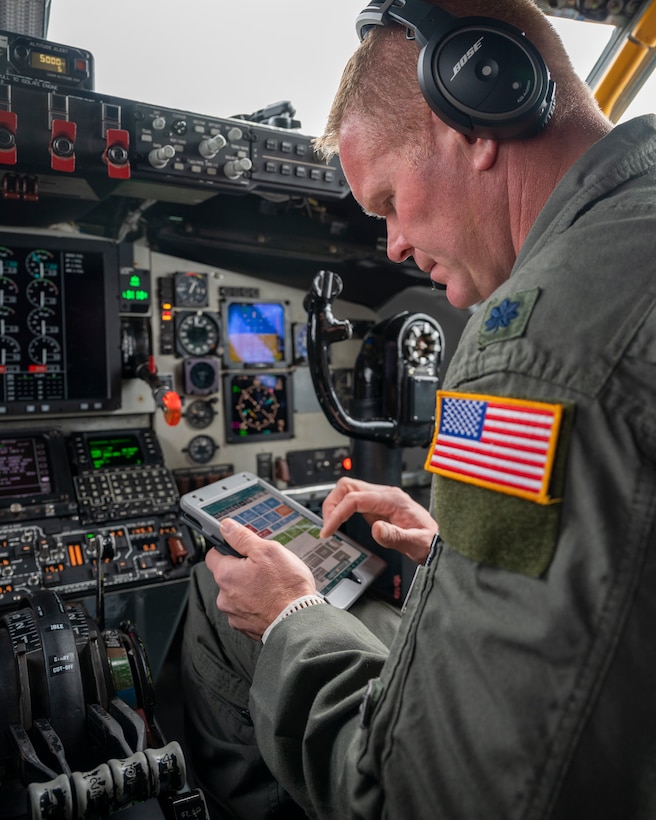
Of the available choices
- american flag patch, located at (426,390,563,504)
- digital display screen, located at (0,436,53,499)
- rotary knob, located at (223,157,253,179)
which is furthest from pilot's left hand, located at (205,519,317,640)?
rotary knob, located at (223,157,253,179)

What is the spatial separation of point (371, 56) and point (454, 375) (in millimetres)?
544

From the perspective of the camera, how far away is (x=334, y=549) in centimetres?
158

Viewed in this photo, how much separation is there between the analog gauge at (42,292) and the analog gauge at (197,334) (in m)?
0.47

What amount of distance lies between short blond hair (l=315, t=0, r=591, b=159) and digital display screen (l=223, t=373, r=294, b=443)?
1798mm

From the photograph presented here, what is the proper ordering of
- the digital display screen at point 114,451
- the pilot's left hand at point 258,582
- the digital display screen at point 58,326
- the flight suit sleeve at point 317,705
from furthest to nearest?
the digital display screen at point 114,451 < the digital display screen at point 58,326 < the pilot's left hand at point 258,582 < the flight suit sleeve at point 317,705

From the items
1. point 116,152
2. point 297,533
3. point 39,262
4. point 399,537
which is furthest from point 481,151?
point 39,262

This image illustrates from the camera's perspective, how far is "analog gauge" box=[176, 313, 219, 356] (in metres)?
2.56

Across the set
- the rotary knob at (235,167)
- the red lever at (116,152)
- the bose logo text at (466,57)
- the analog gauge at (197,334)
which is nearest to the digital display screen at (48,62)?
the red lever at (116,152)

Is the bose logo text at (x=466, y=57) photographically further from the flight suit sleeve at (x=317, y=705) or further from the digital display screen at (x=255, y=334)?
the digital display screen at (x=255, y=334)

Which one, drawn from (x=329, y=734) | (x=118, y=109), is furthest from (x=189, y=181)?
(x=329, y=734)

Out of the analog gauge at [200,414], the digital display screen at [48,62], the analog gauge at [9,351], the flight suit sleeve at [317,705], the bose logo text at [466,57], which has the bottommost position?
the flight suit sleeve at [317,705]

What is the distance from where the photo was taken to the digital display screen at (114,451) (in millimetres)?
2309

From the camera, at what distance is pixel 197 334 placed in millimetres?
2605

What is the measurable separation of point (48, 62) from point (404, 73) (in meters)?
1.34
